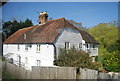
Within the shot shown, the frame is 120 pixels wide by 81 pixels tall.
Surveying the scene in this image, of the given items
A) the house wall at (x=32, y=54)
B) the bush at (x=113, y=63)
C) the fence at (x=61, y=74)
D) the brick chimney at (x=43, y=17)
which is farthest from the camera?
the brick chimney at (x=43, y=17)

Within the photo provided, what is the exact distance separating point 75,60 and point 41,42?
301 cm

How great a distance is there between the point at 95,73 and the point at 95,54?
8.83 metres

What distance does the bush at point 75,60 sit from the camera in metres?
7.03

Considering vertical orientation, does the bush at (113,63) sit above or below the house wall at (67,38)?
below

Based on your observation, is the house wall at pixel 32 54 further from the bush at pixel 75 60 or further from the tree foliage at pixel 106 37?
the tree foliage at pixel 106 37

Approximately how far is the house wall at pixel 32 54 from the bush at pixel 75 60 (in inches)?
32.4

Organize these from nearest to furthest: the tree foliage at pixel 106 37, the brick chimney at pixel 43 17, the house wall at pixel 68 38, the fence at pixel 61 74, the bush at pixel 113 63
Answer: the fence at pixel 61 74
the bush at pixel 113 63
the house wall at pixel 68 38
the brick chimney at pixel 43 17
the tree foliage at pixel 106 37

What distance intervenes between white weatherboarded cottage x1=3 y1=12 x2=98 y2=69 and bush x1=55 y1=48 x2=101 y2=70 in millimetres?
660

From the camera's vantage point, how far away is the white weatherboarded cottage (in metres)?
8.66

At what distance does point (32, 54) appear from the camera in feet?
30.2

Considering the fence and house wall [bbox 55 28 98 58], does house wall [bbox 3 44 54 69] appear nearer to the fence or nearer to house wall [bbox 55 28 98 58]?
house wall [bbox 55 28 98 58]

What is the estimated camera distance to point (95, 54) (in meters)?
13.6

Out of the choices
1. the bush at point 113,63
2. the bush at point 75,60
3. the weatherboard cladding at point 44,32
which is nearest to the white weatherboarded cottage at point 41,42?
the weatherboard cladding at point 44,32

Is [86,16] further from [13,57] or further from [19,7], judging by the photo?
[13,57]
